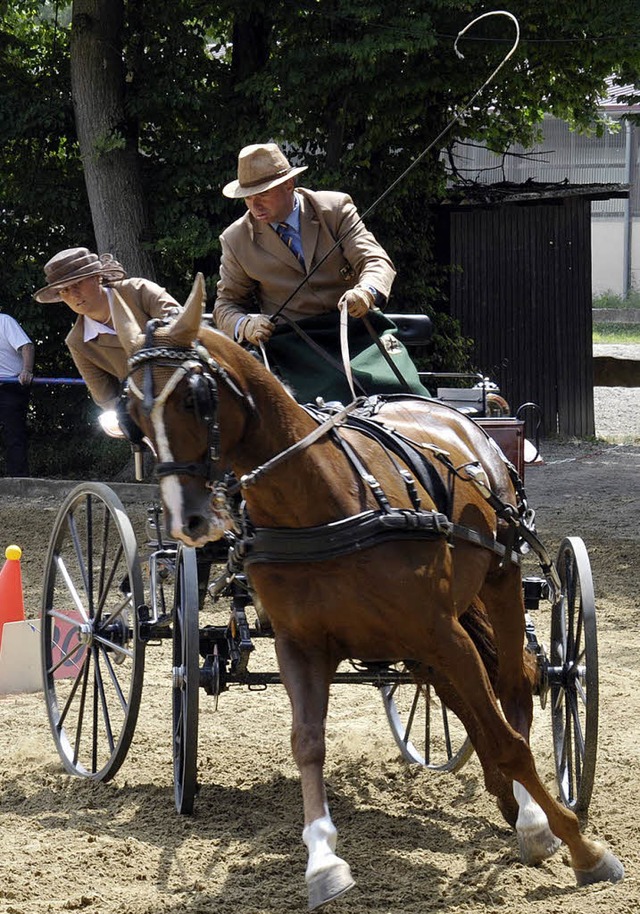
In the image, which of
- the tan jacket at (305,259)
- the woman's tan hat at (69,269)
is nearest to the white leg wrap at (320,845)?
the tan jacket at (305,259)

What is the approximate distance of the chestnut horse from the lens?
353 centimetres

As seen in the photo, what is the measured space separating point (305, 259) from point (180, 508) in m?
1.92

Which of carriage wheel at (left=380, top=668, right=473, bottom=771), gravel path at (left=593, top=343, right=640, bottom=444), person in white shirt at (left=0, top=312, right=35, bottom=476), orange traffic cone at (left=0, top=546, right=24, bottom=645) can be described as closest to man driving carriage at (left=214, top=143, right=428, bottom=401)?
carriage wheel at (left=380, top=668, right=473, bottom=771)

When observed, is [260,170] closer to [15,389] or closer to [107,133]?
[107,133]

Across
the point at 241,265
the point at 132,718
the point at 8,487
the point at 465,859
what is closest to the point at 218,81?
the point at 8,487

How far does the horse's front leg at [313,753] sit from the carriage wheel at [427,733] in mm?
1207

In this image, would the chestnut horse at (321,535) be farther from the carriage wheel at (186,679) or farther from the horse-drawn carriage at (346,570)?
the carriage wheel at (186,679)

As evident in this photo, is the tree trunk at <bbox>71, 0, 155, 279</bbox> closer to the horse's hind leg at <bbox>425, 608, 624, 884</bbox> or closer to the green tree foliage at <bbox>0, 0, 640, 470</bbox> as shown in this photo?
the green tree foliage at <bbox>0, 0, 640, 470</bbox>

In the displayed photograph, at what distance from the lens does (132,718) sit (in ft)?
16.6

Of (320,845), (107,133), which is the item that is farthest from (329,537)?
(107,133)

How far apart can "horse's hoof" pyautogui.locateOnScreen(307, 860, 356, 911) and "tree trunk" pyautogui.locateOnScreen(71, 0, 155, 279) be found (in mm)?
9633

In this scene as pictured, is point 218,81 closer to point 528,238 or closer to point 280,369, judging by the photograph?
point 528,238

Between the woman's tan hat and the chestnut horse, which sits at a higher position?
the woman's tan hat

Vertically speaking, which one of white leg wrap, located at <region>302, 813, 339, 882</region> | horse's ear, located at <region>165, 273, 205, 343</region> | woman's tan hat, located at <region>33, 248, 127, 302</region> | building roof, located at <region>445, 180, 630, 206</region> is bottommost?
white leg wrap, located at <region>302, 813, 339, 882</region>
